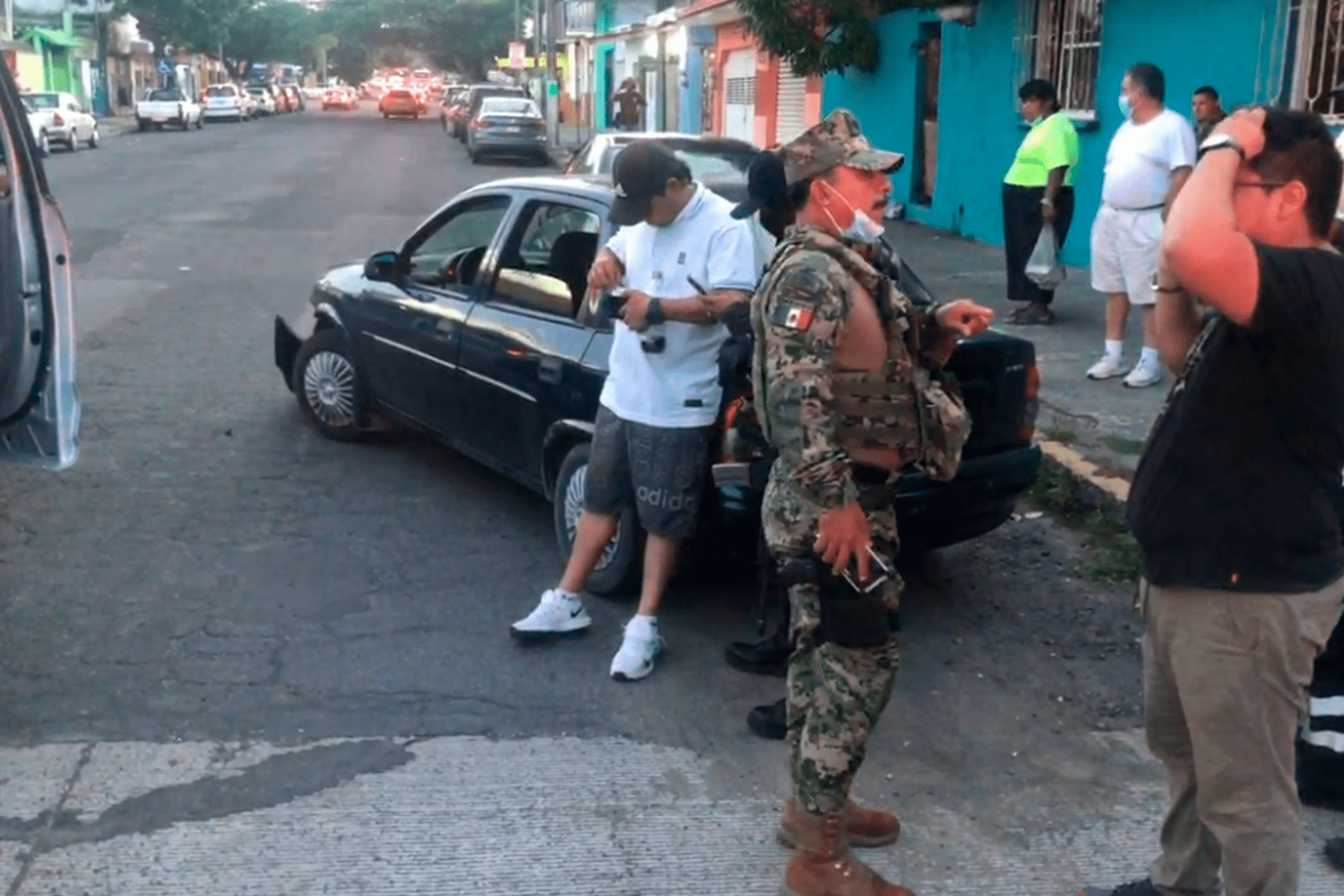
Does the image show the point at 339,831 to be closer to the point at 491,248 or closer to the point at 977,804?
the point at 977,804

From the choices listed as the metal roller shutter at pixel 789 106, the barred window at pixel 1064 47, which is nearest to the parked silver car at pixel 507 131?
the metal roller shutter at pixel 789 106

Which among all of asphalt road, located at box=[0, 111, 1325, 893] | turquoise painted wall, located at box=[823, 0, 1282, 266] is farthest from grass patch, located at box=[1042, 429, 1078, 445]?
turquoise painted wall, located at box=[823, 0, 1282, 266]

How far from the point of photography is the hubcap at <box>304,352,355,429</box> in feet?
24.5

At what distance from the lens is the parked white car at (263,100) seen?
6274cm

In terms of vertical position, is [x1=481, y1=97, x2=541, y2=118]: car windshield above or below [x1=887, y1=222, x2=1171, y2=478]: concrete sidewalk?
above

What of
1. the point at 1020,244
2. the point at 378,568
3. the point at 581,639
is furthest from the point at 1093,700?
the point at 1020,244

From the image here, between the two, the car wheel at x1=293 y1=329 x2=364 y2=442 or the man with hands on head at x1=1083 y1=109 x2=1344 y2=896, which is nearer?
the man with hands on head at x1=1083 y1=109 x2=1344 y2=896

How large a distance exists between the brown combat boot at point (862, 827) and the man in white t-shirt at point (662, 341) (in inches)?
45.3

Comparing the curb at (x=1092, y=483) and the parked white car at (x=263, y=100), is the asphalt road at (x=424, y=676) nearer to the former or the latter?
the curb at (x=1092, y=483)

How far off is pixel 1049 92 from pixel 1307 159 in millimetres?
7586

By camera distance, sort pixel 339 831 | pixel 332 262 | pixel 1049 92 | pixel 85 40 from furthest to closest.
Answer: pixel 85 40 < pixel 332 262 < pixel 1049 92 < pixel 339 831

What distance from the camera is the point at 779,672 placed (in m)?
4.92

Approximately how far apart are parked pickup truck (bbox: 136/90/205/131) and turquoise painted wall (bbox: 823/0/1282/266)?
107 ft

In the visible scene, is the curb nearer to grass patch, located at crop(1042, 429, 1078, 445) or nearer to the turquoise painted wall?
grass patch, located at crop(1042, 429, 1078, 445)
